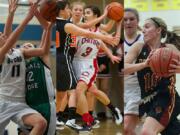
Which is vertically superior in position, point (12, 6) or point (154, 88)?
point (12, 6)

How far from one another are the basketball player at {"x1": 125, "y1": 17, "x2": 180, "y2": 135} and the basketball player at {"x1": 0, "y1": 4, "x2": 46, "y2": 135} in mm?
728

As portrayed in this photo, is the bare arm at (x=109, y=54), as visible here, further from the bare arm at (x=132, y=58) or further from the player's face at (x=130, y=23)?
the player's face at (x=130, y=23)

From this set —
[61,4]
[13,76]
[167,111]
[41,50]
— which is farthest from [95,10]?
[167,111]

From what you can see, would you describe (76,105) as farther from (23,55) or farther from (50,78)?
(23,55)

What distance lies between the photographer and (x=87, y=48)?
2648mm

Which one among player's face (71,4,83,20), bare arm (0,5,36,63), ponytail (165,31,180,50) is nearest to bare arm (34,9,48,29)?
bare arm (0,5,36,63)

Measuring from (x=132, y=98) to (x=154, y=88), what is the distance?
20cm

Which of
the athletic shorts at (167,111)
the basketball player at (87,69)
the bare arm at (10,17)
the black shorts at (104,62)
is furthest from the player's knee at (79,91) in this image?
the bare arm at (10,17)

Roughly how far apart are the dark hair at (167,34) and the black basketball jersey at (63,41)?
627 mm

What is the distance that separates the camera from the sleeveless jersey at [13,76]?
269 cm

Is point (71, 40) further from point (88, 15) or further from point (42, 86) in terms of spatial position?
point (42, 86)

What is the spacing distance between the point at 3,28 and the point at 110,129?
1.10 metres

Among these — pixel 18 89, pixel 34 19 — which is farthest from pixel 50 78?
pixel 34 19

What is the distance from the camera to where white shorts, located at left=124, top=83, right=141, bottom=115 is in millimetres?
2518
